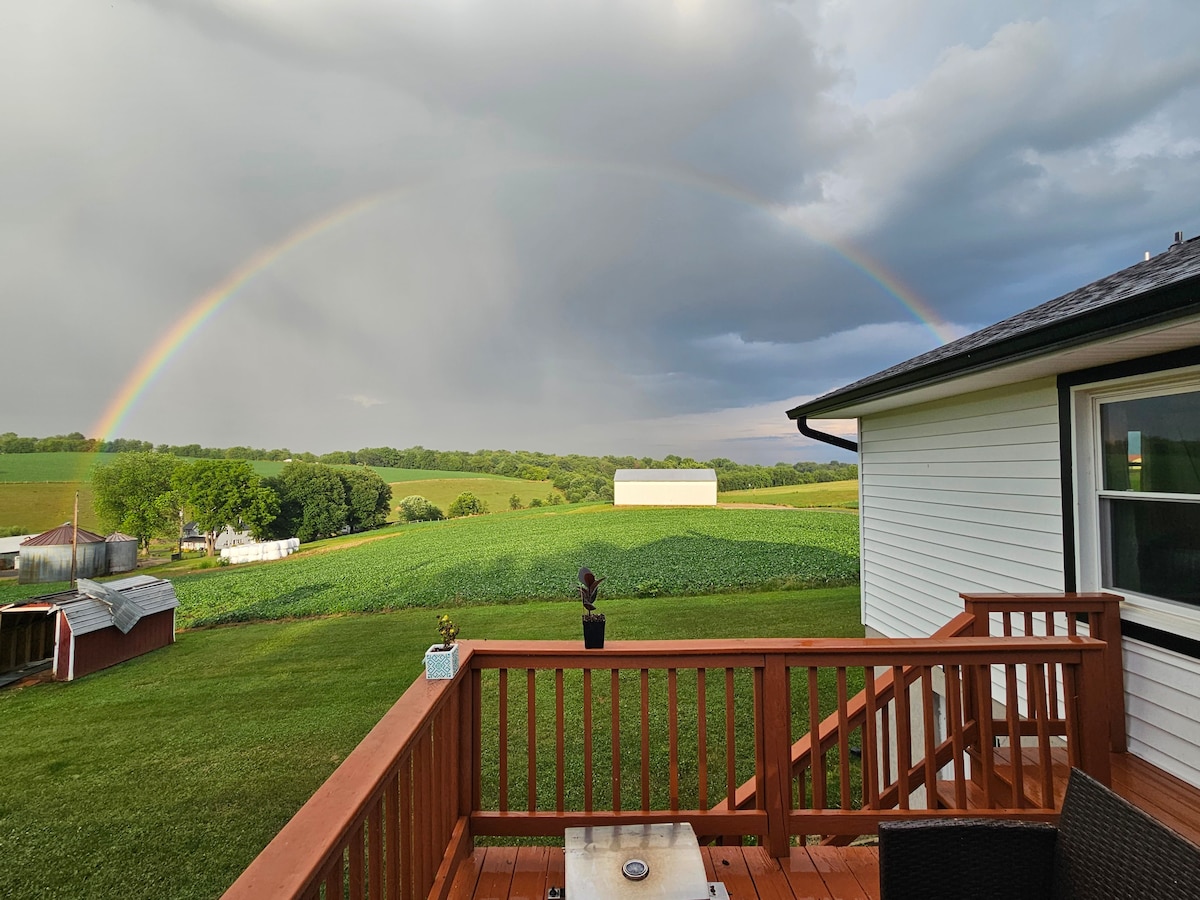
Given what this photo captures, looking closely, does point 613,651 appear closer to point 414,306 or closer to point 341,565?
point 341,565

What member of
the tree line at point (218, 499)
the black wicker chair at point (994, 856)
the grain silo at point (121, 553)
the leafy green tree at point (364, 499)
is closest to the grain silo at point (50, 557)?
the grain silo at point (121, 553)

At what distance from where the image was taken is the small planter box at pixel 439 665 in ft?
5.80

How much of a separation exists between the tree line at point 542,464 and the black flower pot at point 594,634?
91.2ft

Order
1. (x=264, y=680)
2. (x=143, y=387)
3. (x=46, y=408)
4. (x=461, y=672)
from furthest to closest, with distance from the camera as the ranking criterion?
(x=143, y=387) → (x=46, y=408) → (x=264, y=680) → (x=461, y=672)

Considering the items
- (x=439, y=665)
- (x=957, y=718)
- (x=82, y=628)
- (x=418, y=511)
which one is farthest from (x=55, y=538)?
(x=957, y=718)

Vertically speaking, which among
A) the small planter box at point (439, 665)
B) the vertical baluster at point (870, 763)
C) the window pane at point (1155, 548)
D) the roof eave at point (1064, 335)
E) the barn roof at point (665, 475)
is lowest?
the vertical baluster at point (870, 763)

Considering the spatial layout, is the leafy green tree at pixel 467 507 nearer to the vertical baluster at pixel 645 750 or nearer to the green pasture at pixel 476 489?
the green pasture at pixel 476 489

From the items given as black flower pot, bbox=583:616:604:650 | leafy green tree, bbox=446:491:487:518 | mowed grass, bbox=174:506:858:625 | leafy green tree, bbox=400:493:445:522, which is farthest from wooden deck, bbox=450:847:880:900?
leafy green tree, bbox=400:493:445:522

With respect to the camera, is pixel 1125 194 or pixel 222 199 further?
pixel 222 199

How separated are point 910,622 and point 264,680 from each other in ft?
30.4

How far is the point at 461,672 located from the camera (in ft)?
6.21

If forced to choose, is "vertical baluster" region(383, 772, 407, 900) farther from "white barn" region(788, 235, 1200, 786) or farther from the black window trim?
the black window trim

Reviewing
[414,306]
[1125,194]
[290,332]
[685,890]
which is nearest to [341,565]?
[414,306]

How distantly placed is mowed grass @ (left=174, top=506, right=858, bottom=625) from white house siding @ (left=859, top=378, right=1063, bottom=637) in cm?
752
